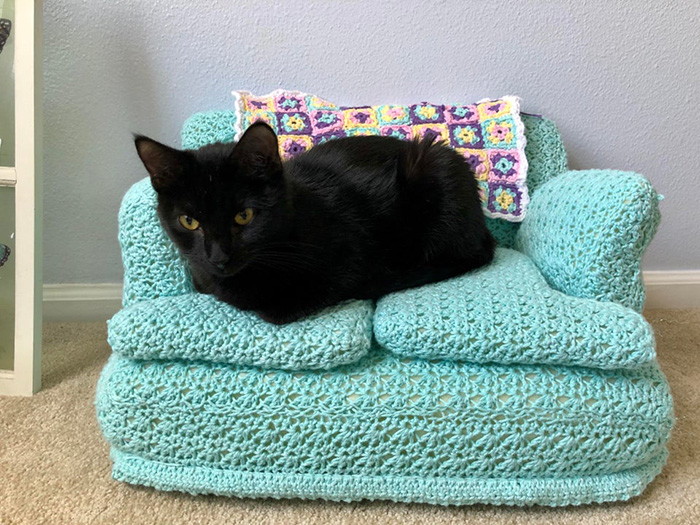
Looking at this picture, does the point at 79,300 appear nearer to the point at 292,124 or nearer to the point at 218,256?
the point at 292,124

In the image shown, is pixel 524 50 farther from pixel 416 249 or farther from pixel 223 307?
pixel 223 307

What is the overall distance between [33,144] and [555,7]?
4.59 ft

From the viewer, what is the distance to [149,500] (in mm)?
934

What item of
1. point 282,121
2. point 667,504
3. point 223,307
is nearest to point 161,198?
point 223,307

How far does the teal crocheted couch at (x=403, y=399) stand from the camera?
34.0 inches

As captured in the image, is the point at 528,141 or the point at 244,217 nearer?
the point at 244,217

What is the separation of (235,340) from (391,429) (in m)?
0.30

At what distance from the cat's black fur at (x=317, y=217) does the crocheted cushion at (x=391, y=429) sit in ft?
0.52

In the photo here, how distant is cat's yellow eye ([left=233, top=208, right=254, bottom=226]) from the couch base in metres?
0.43

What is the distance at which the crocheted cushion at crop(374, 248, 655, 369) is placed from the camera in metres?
0.85

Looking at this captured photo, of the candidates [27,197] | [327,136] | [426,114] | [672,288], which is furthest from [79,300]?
[672,288]

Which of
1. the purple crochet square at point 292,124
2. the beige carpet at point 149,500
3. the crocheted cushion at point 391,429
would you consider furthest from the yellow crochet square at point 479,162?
the beige carpet at point 149,500

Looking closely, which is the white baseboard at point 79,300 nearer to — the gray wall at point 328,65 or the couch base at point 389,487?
the gray wall at point 328,65

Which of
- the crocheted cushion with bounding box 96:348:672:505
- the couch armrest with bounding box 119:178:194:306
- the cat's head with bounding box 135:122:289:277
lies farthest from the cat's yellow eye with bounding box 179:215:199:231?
the crocheted cushion with bounding box 96:348:672:505
